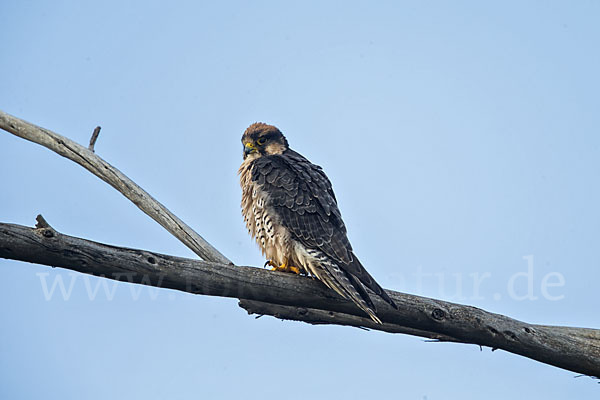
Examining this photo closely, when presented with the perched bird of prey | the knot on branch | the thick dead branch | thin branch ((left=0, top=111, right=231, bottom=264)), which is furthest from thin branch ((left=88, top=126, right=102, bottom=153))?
the knot on branch

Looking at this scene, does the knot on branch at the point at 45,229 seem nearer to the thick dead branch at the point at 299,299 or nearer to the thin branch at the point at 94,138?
the thick dead branch at the point at 299,299

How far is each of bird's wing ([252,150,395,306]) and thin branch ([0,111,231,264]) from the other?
0.60 m

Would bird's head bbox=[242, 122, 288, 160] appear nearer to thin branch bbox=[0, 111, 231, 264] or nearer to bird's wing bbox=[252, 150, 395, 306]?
bird's wing bbox=[252, 150, 395, 306]

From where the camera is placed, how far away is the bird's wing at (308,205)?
4387 millimetres

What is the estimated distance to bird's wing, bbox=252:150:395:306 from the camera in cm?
439

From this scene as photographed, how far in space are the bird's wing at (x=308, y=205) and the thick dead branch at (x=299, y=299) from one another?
0.36 m

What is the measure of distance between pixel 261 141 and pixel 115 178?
4.47ft

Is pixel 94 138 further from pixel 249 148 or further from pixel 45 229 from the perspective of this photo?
pixel 45 229

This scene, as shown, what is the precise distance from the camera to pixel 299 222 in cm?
466

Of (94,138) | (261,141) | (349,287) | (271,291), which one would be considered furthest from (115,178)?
(349,287)

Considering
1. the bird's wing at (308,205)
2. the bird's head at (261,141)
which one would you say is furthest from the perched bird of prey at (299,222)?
the bird's head at (261,141)

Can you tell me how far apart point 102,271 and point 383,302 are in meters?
1.67

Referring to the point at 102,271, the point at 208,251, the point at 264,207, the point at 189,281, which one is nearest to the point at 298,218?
the point at 264,207

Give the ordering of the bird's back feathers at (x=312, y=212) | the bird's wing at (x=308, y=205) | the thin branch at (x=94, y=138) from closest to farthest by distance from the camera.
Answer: the bird's back feathers at (x=312, y=212) < the bird's wing at (x=308, y=205) < the thin branch at (x=94, y=138)
